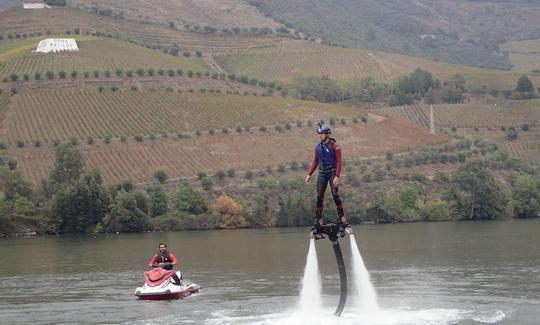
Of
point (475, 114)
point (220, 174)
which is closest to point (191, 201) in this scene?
point (220, 174)

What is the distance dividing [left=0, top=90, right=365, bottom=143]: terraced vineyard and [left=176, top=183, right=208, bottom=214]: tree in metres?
26.1

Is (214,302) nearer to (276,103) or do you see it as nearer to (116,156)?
(116,156)

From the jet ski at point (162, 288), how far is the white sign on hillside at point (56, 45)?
143200mm

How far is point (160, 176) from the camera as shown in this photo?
13338 cm

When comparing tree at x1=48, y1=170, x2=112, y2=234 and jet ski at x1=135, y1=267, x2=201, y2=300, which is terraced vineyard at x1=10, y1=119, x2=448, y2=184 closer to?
tree at x1=48, y1=170, x2=112, y2=234

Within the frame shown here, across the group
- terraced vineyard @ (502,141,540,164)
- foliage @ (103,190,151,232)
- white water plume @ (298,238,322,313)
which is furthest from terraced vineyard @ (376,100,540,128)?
white water plume @ (298,238,322,313)

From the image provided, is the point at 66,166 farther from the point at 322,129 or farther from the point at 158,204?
the point at 322,129

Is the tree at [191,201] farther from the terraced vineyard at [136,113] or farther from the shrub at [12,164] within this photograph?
the terraced vineyard at [136,113]

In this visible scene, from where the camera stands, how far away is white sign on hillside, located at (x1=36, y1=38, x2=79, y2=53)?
191 meters

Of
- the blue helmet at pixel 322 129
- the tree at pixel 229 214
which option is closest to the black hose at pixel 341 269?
the blue helmet at pixel 322 129

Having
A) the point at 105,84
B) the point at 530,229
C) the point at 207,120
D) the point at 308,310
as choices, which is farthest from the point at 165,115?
A: the point at 308,310

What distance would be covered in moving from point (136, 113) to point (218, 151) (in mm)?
17557

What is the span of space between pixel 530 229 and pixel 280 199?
34.1 m

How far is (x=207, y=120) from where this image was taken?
520 feet
